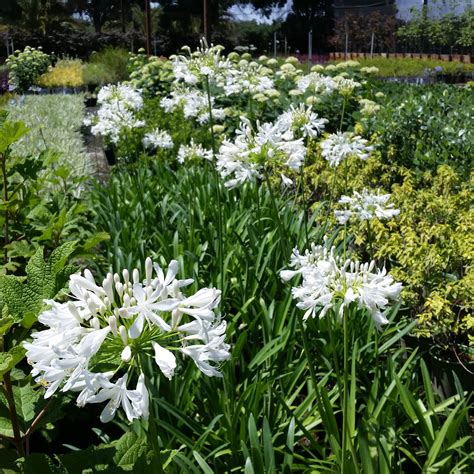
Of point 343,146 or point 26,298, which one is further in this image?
point 343,146

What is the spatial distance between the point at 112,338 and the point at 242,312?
1.51 metres

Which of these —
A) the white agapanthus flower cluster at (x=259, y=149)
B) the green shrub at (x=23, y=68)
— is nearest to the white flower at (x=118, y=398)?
the white agapanthus flower cluster at (x=259, y=149)

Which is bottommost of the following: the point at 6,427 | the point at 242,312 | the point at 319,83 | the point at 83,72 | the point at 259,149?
the point at 242,312

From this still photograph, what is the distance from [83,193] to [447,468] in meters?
3.38

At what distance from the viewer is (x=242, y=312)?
7.86 ft

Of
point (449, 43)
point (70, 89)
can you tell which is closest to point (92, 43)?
point (70, 89)

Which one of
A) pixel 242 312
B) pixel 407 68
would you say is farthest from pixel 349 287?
pixel 407 68

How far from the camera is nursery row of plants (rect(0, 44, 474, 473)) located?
0.92 meters

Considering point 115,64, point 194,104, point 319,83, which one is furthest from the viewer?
point 115,64

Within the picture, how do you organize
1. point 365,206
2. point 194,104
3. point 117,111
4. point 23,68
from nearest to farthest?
point 365,206
point 194,104
point 117,111
point 23,68

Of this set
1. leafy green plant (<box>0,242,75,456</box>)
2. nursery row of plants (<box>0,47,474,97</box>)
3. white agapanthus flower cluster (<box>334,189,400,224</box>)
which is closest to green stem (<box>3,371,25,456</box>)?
leafy green plant (<box>0,242,75,456</box>)

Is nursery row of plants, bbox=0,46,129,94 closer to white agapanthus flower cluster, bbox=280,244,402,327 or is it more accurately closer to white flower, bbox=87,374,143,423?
white agapanthus flower cluster, bbox=280,244,402,327

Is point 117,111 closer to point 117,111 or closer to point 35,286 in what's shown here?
point 117,111

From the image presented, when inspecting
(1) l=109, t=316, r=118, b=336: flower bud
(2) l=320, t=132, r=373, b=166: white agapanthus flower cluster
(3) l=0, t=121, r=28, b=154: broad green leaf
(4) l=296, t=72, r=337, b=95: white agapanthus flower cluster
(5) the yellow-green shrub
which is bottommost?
(1) l=109, t=316, r=118, b=336: flower bud
